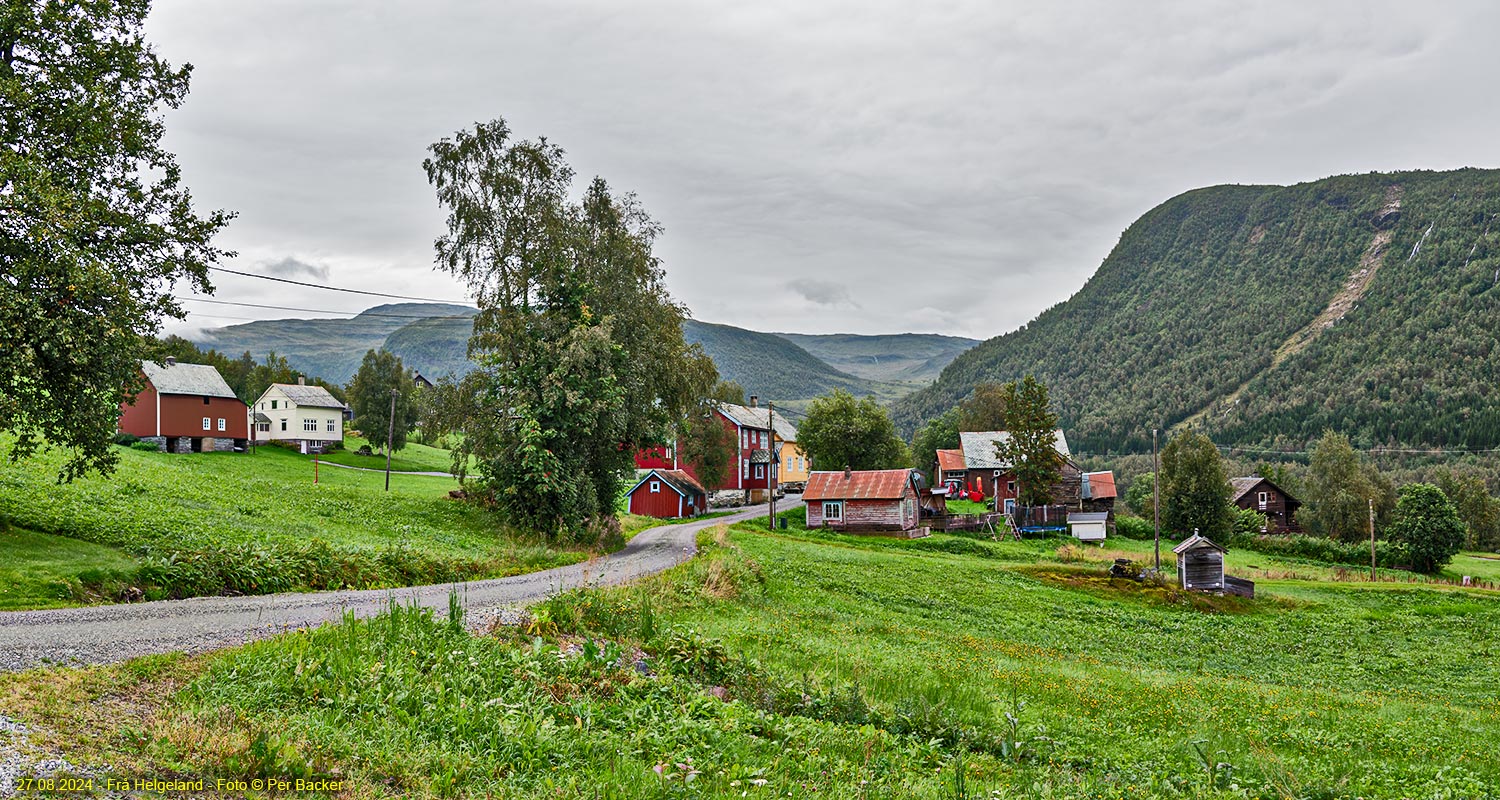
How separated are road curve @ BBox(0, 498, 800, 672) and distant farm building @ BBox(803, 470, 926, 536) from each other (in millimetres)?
44371

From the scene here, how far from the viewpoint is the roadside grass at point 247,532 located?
17797 millimetres

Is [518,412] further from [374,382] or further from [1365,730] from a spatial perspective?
[374,382]

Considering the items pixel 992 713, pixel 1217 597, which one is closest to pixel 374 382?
pixel 1217 597

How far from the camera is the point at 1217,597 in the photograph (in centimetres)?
3488

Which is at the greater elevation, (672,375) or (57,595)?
(672,375)

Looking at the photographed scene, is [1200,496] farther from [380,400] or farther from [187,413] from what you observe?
[187,413]

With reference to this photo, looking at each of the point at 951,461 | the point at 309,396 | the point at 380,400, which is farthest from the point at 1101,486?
the point at 309,396

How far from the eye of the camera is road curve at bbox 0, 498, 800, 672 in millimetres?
10695

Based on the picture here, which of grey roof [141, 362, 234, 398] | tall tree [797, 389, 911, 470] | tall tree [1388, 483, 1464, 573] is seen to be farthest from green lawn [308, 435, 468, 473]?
tall tree [1388, 483, 1464, 573]

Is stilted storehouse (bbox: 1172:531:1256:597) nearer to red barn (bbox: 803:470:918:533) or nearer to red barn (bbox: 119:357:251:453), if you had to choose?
red barn (bbox: 803:470:918:533)

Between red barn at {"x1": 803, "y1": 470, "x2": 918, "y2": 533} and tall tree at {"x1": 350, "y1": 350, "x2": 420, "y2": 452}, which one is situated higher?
tall tree at {"x1": 350, "y1": 350, "x2": 420, "y2": 452}

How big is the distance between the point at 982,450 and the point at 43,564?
75.7 metres

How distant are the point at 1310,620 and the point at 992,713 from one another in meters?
24.6

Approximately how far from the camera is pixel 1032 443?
219ft
